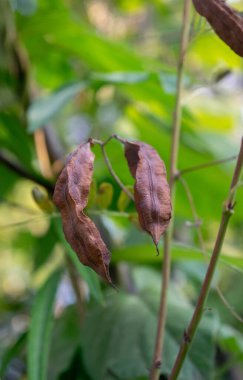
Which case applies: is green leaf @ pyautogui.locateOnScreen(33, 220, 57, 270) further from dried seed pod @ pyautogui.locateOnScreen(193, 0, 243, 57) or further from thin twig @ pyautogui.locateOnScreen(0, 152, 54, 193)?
dried seed pod @ pyautogui.locateOnScreen(193, 0, 243, 57)

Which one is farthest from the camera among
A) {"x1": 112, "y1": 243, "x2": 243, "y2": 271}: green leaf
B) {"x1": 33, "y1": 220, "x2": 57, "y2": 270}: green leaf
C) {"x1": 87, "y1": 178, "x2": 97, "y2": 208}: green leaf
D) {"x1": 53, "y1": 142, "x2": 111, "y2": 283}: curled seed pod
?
{"x1": 33, "y1": 220, "x2": 57, "y2": 270}: green leaf

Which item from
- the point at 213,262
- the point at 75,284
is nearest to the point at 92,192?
the point at 213,262

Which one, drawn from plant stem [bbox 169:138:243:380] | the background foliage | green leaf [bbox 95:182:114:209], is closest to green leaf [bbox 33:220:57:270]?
the background foliage

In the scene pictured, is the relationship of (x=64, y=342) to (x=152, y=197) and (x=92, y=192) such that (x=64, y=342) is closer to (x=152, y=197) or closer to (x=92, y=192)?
(x=92, y=192)

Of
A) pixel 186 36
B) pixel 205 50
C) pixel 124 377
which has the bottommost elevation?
pixel 124 377

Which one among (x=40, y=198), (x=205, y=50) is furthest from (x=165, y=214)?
(x=205, y=50)

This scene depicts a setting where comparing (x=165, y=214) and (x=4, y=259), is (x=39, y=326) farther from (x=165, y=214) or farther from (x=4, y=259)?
(x=4, y=259)
